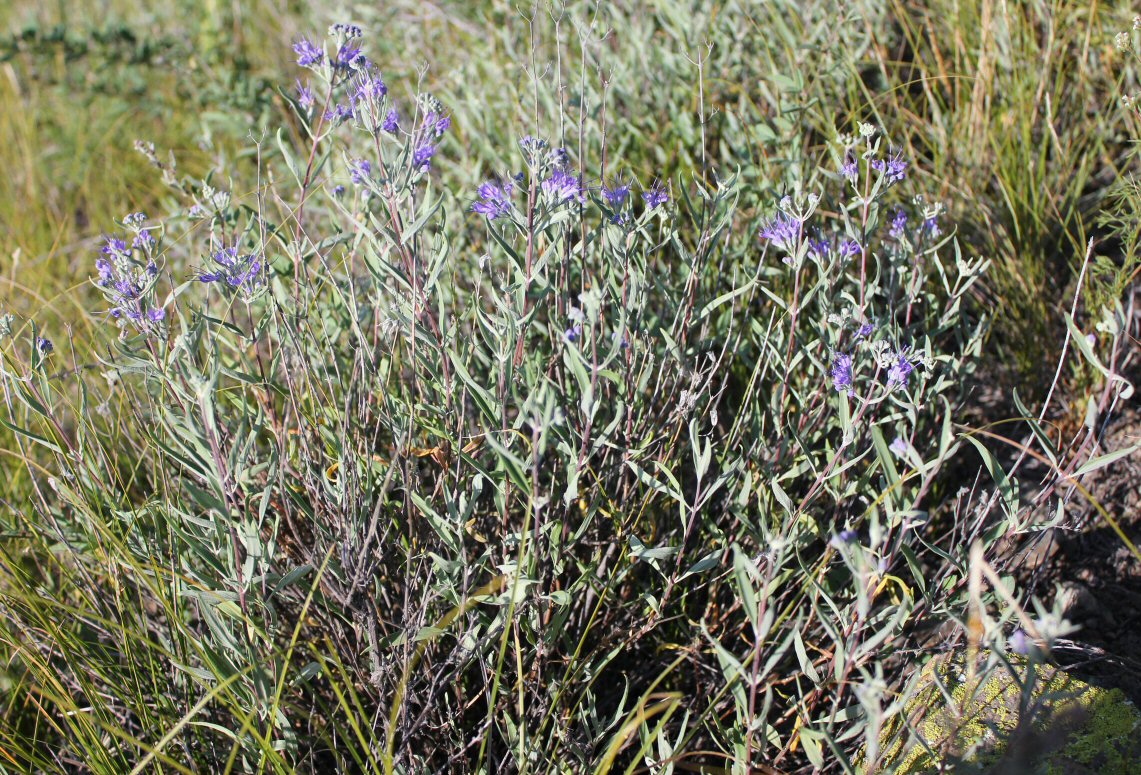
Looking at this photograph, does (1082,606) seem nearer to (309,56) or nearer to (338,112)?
(338,112)

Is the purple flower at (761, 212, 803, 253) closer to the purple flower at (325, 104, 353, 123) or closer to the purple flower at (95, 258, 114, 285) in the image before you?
the purple flower at (325, 104, 353, 123)

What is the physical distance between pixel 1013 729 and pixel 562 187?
1.24 m

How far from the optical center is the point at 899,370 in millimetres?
1681

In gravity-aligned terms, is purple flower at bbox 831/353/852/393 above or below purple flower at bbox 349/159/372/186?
below

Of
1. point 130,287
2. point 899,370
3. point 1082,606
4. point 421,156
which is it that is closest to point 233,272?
point 130,287

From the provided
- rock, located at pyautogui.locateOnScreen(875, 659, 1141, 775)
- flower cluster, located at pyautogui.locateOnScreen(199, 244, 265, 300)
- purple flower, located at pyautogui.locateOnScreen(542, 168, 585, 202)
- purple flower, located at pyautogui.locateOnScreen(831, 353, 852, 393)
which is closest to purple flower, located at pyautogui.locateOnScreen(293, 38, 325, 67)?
flower cluster, located at pyautogui.locateOnScreen(199, 244, 265, 300)

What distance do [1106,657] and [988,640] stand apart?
63 centimetres

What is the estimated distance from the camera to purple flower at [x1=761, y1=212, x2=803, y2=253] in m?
1.85

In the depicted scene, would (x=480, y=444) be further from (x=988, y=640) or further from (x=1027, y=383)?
(x=1027, y=383)

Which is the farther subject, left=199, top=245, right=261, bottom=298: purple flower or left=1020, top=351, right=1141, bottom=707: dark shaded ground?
left=1020, top=351, right=1141, bottom=707: dark shaded ground

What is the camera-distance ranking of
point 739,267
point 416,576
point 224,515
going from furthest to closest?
point 739,267, point 416,576, point 224,515

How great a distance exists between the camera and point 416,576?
1674 mm

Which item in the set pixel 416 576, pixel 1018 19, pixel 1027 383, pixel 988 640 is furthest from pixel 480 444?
pixel 1018 19

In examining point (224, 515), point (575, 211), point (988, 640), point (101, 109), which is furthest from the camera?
point (101, 109)
